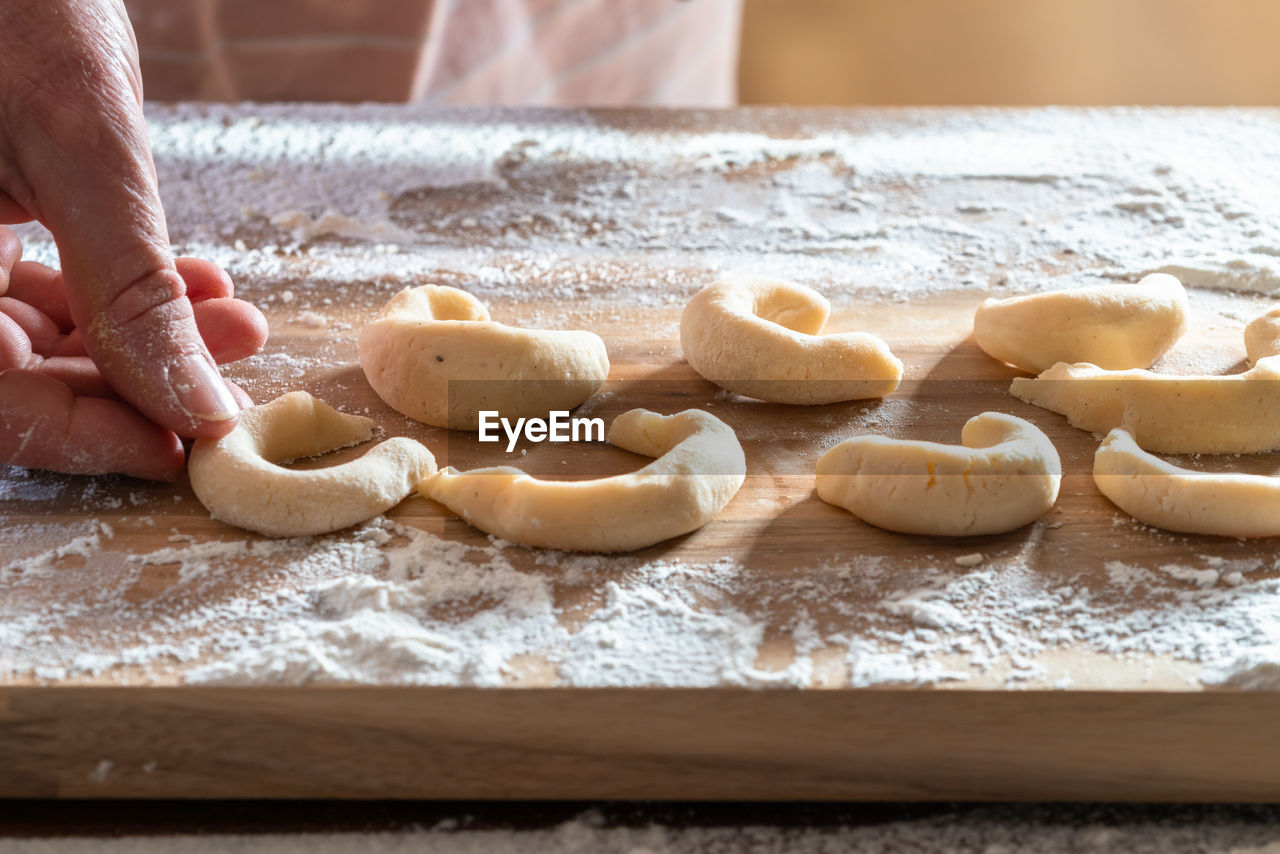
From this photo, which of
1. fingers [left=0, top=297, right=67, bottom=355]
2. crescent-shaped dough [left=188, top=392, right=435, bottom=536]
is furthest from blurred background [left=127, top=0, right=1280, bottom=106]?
crescent-shaped dough [left=188, top=392, right=435, bottom=536]

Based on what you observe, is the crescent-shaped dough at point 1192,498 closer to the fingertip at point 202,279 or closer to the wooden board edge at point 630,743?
the wooden board edge at point 630,743

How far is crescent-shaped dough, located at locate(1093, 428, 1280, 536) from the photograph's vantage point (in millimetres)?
1075

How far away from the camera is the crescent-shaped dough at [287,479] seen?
3.56ft

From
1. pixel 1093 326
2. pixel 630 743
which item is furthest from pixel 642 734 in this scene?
pixel 1093 326

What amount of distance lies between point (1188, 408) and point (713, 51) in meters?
2.25

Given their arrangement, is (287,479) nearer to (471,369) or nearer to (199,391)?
(199,391)

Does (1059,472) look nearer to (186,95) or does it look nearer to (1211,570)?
(1211,570)

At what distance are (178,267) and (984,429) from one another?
0.97 meters

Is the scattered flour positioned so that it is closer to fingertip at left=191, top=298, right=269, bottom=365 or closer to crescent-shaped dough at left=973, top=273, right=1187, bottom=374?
fingertip at left=191, top=298, right=269, bottom=365

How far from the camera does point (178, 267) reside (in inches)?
52.7

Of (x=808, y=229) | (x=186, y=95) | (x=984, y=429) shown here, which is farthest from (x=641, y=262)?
(x=186, y=95)

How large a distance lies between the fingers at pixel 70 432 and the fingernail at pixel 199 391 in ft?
0.23

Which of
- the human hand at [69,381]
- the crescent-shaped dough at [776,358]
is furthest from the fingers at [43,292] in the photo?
the crescent-shaped dough at [776,358]

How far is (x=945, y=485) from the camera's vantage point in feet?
3.54
